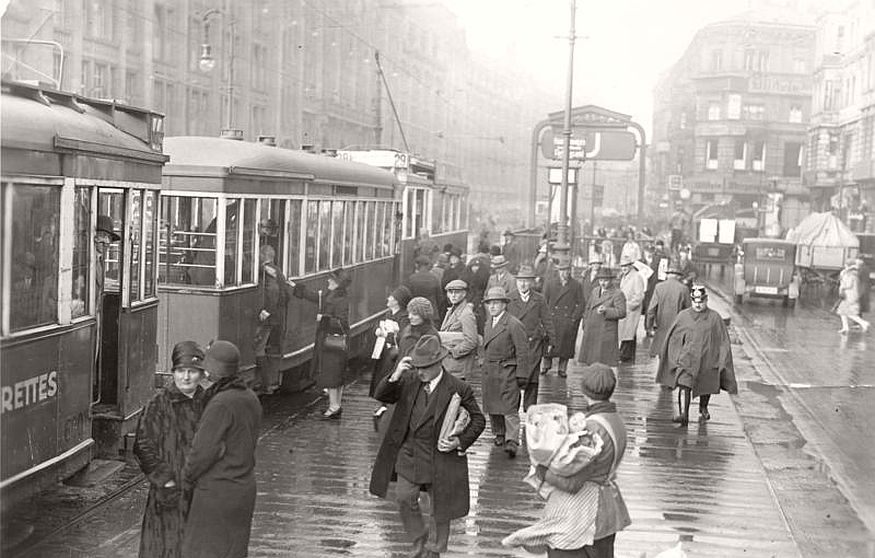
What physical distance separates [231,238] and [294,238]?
169 centimetres

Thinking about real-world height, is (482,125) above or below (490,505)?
above

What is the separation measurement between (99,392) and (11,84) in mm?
2720

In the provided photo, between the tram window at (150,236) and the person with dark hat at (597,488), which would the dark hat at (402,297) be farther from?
the person with dark hat at (597,488)

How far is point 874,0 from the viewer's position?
45.0 metres

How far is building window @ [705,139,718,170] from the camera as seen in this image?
230 ft

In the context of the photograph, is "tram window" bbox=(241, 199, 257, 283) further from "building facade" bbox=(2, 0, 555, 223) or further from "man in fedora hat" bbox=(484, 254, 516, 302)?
"building facade" bbox=(2, 0, 555, 223)

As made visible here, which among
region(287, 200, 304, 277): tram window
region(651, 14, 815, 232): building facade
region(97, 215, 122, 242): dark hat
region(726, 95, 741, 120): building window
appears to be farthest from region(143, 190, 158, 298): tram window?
region(726, 95, 741, 120): building window

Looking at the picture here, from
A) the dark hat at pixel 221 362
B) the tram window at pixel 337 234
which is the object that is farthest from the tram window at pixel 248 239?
the dark hat at pixel 221 362

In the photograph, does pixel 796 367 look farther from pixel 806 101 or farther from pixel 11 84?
pixel 806 101

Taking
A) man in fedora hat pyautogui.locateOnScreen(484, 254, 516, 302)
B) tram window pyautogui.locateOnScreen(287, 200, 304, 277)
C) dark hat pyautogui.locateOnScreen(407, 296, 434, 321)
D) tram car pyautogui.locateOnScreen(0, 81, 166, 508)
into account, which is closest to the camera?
tram car pyautogui.locateOnScreen(0, 81, 166, 508)

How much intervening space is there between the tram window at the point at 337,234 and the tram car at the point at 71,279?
214 inches

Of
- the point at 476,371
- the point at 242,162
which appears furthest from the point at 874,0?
the point at 242,162

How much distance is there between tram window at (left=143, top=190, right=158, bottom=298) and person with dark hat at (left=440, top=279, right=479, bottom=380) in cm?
244

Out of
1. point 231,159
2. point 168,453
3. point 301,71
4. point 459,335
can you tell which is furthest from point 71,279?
point 301,71
